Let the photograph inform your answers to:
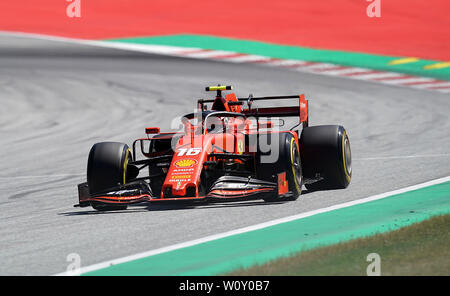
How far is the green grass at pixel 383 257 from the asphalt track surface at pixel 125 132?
1.43 metres

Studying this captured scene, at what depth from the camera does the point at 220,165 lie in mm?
9805

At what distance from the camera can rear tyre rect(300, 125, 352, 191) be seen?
10367 millimetres

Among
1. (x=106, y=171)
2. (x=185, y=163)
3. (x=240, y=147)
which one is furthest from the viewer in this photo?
(x=240, y=147)

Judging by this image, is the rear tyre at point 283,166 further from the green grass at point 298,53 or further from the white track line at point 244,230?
the green grass at point 298,53

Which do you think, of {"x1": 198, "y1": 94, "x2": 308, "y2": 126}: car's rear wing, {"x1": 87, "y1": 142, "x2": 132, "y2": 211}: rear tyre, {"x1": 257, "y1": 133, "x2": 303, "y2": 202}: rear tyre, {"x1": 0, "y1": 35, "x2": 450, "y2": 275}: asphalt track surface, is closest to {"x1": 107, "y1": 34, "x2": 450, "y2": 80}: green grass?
{"x1": 0, "y1": 35, "x2": 450, "y2": 275}: asphalt track surface

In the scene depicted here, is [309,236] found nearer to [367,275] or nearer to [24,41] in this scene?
[367,275]

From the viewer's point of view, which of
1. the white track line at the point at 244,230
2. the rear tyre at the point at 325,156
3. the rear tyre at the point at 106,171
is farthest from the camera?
the rear tyre at the point at 325,156

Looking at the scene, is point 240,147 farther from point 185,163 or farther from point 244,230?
point 244,230

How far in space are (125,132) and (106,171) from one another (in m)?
8.40

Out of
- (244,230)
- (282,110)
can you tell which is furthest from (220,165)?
(282,110)

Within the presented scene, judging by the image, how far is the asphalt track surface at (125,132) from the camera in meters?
8.24

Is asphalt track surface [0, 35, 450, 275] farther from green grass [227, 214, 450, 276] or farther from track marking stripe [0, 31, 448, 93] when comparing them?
green grass [227, 214, 450, 276]

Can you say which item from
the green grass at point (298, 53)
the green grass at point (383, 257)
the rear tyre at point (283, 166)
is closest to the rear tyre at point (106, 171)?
the rear tyre at point (283, 166)
